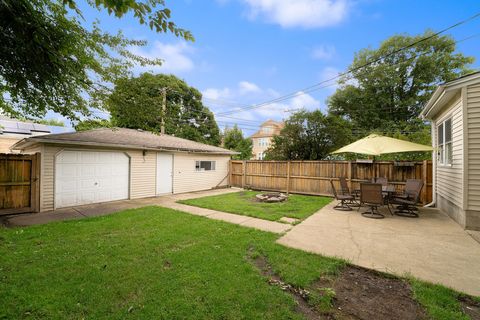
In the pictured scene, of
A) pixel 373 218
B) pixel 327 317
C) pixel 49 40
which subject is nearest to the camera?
pixel 327 317

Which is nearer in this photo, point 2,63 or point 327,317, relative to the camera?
point 327,317

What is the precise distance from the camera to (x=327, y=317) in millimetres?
2434

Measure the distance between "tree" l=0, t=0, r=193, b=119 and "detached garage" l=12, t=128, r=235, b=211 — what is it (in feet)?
5.69

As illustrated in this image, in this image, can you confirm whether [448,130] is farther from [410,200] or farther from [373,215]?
[373,215]

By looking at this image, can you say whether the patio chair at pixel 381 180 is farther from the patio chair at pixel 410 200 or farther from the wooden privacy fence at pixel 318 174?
the patio chair at pixel 410 200

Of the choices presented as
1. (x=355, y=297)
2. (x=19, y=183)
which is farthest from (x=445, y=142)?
(x=19, y=183)

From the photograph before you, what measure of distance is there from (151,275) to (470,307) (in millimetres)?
4061

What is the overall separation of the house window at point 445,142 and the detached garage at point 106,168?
35.2ft

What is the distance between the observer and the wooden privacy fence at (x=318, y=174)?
356 inches

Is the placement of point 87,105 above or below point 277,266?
above

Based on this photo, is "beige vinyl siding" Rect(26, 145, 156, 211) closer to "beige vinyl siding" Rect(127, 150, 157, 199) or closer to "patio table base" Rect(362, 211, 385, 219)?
"beige vinyl siding" Rect(127, 150, 157, 199)

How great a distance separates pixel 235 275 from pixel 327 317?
1307 mm

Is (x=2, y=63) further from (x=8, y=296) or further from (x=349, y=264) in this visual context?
(x=349, y=264)

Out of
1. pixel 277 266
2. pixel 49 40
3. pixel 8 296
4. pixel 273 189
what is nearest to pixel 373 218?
pixel 277 266
